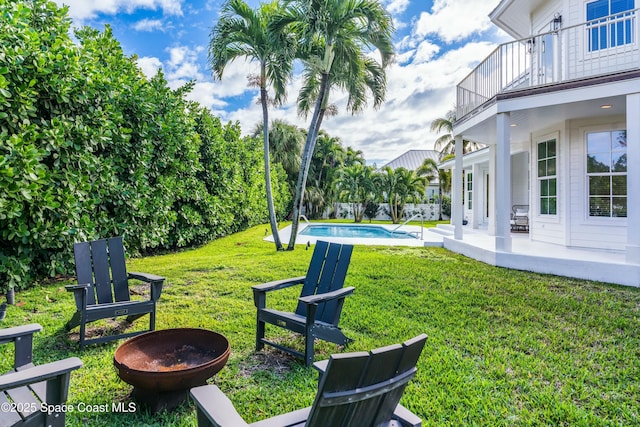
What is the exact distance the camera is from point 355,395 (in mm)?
1338

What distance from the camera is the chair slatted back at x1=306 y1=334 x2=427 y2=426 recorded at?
1.29 m

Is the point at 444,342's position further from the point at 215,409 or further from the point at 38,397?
the point at 38,397

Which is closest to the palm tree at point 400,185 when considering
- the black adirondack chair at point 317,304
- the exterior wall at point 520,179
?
the exterior wall at point 520,179

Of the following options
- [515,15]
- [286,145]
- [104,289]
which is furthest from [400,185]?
[104,289]

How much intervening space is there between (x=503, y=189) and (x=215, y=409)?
24.8 feet

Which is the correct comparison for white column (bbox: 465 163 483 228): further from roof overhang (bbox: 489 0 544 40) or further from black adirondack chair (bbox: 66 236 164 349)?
black adirondack chair (bbox: 66 236 164 349)

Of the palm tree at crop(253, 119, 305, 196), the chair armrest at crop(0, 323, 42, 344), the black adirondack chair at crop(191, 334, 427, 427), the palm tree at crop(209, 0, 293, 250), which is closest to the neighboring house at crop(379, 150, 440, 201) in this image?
the palm tree at crop(253, 119, 305, 196)

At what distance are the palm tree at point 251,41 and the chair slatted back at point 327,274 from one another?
665 cm

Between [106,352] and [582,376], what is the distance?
4.37m

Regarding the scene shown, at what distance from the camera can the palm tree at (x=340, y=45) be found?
808 cm

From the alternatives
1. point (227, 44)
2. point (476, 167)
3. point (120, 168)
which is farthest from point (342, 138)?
point (120, 168)

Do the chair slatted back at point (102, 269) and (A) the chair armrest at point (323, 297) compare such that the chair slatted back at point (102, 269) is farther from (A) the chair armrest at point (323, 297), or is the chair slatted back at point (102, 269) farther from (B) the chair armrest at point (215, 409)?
(B) the chair armrest at point (215, 409)

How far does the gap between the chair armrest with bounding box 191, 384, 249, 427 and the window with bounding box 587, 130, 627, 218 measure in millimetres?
9405

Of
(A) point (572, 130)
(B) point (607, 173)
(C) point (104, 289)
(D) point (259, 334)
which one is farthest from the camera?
(A) point (572, 130)
